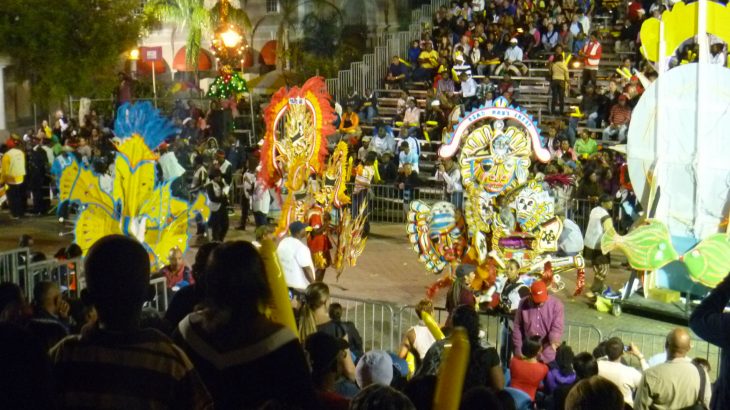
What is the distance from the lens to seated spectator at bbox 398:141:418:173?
829 inches

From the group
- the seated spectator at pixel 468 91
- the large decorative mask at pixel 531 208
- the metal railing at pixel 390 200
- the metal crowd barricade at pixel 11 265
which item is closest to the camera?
the metal crowd barricade at pixel 11 265

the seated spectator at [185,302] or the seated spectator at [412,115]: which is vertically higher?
the seated spectator at [412,115]

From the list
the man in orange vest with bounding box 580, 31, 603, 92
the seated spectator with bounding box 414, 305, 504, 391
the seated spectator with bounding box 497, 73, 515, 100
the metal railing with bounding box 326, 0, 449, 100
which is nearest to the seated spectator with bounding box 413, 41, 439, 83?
the metal railing with bounding box 326, 0, 449, 100

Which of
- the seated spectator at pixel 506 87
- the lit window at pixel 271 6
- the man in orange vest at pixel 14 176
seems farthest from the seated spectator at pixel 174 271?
the lit window at pixel 271 6

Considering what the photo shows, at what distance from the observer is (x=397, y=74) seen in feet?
87.9

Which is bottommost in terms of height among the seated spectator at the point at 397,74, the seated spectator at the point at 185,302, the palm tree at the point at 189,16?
the seated spectator at the point at 185,302

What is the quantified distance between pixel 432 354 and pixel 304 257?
4965 mm

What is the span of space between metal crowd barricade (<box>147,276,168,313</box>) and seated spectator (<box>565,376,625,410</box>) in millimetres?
6152

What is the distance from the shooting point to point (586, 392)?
5.05 meters

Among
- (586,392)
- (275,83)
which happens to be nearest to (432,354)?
(586,392)

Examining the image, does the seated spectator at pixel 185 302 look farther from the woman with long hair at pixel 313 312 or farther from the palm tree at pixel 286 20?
the palm tree at pixel 286 20

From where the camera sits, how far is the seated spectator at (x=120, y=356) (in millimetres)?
3764

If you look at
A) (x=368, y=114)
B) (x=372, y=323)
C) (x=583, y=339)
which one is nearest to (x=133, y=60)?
(x=368, y=114)

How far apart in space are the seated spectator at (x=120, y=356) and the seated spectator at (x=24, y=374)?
0.55ft
